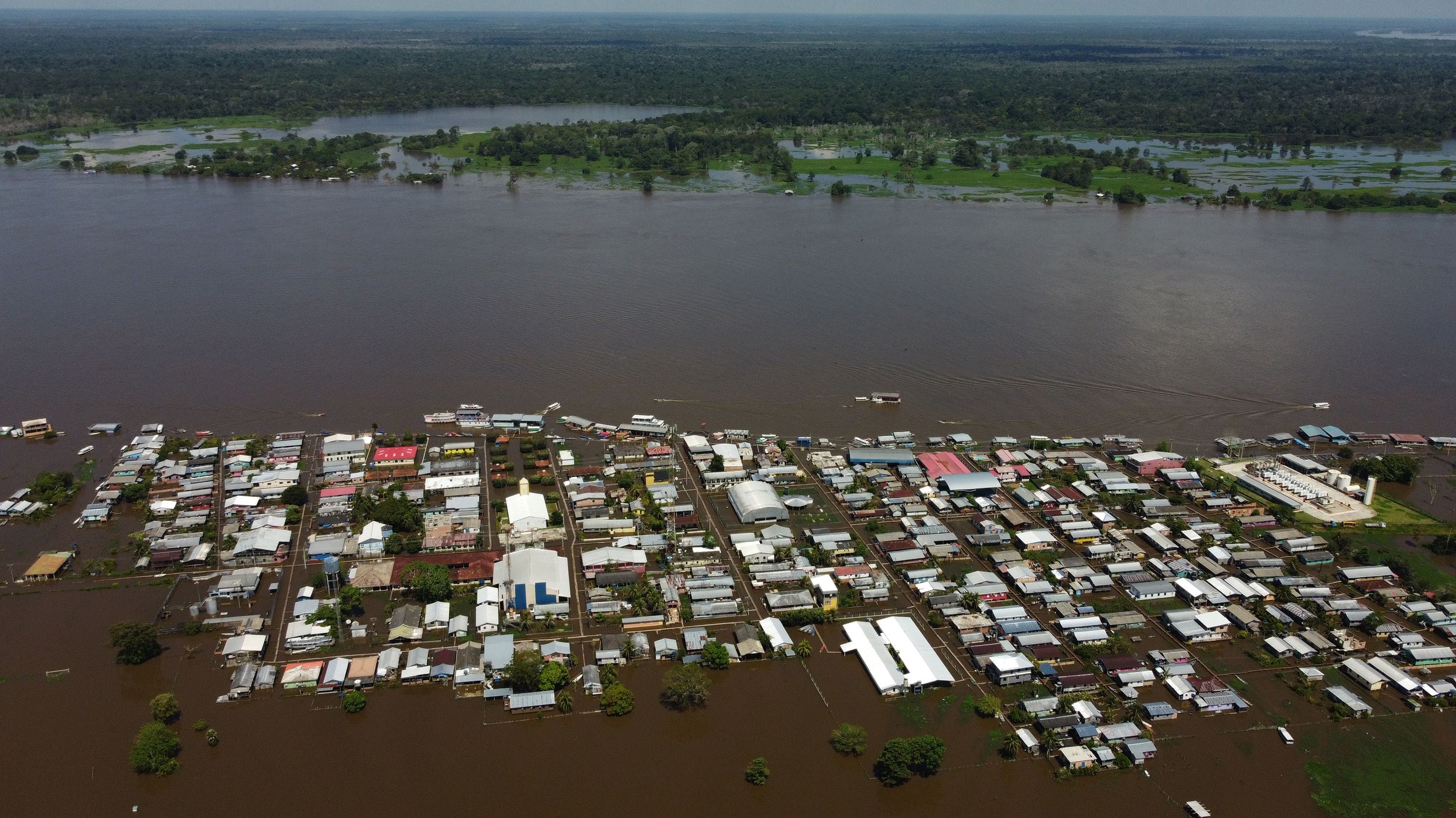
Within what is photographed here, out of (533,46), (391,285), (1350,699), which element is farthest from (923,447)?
(533,46)

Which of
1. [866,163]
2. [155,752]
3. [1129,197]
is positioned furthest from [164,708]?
[866,163]

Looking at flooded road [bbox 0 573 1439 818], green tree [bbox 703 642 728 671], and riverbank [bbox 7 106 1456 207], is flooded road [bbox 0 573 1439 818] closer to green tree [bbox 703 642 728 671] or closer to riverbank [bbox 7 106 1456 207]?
green tree [bbox 703 642 728 671]

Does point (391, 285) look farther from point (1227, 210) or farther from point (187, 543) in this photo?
point (1227, 210)

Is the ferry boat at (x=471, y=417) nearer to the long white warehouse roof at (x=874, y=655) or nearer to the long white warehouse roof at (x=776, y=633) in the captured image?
the long white warehouse roof at (x=776, y=633)

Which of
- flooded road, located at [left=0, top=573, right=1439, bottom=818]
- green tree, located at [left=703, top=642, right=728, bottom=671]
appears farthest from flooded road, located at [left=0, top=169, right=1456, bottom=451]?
flooded road, located at [left=0, top=573, right=1439, bottom=818]

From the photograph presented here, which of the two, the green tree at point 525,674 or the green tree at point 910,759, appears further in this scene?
the green tree at point 525,674

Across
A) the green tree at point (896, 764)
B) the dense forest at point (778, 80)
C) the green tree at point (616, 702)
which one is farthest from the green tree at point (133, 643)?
the dense forest at point (778, 80)
